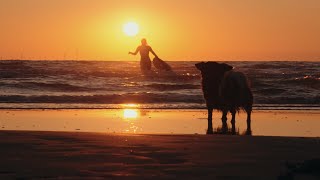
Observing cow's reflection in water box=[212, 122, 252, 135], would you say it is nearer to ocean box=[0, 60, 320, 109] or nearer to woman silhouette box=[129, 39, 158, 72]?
ocean box=[0, 60, 320, 109]

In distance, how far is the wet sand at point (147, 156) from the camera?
5.43 metres

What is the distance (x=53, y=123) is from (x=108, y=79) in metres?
20.8

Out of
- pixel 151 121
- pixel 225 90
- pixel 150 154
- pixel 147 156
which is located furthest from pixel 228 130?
pixel 147 156

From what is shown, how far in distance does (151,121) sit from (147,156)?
21.6 feet

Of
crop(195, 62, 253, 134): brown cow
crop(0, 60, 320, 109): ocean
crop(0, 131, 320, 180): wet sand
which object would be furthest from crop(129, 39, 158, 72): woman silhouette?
crop(0, 131, 320, 180): wet sand

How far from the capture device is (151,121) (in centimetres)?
1308

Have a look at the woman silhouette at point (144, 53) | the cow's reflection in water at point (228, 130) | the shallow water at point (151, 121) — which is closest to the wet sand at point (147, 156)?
the cow's reflection in water at point (228, 130)

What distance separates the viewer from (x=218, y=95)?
12.5 metres

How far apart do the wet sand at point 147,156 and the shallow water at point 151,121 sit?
7.71 ft

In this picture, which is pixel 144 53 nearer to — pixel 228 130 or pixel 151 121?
pixel 151 121

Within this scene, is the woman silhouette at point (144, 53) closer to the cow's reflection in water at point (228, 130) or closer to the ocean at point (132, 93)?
the ocean at point (132, 93)

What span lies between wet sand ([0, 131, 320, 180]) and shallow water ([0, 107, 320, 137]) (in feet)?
7.71

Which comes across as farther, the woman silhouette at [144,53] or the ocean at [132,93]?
the woman silhouette at [144,53]

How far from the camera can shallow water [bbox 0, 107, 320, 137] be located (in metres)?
11.4
